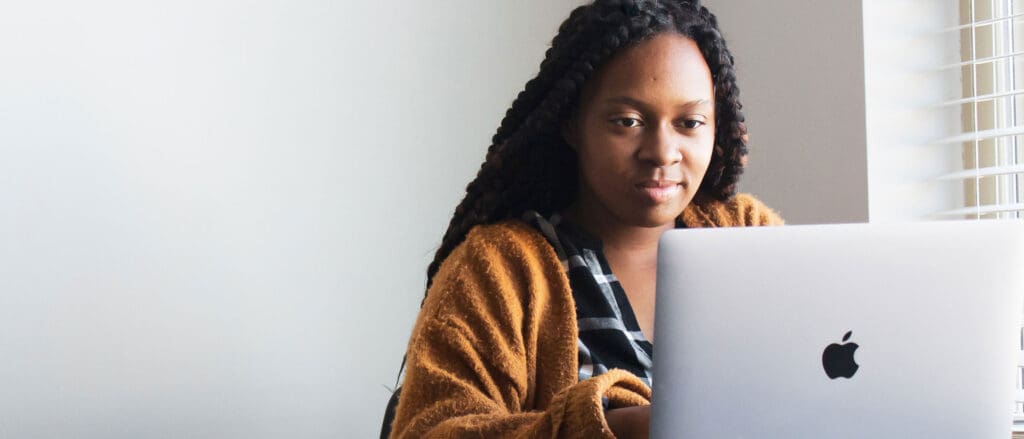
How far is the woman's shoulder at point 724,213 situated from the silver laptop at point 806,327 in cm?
53

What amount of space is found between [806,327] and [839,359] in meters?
0.03

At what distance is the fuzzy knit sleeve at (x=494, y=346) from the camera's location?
3.38ft

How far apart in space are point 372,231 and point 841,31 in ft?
2.61

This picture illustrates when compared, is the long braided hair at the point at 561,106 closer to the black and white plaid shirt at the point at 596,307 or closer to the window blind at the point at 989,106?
the black and white plaid shirt at the point at 596,307

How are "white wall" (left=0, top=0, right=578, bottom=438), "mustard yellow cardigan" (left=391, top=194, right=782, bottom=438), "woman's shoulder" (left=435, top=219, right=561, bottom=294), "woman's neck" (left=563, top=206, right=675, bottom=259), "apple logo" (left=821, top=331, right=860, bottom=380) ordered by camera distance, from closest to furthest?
"apple logo" (left=821, top=331, right=860, bottom=380) < "mustard yellow cardigan" (left=391, top=194, right=782, bottom=438) < "woman's shoulder" (left=435, top=219, right=561, bottom=294) < "woman's neck" (left=563, top=206, right=675, bottom=259) < "white wall" (left=0, top=0, right=578, bottom=438)

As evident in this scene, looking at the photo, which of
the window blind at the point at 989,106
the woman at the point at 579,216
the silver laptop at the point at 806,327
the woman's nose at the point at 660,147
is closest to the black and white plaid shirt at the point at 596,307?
the woman at the point at 579,216

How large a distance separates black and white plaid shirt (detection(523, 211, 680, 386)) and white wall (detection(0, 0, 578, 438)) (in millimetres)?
611

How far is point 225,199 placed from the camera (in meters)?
1.70

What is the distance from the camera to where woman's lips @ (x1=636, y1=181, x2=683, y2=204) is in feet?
3.97

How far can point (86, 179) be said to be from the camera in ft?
5.10

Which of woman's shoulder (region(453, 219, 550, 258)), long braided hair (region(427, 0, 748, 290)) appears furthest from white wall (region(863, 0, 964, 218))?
woman's shoulder (region(453, 219, 550, 258))

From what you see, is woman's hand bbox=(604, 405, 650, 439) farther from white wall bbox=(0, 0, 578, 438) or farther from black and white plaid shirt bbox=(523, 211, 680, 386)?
white wall bbox=(0, 0, 578, 438)

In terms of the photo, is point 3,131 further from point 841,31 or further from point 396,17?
point 841,31

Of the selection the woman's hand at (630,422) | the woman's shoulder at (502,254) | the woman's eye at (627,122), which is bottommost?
the woman's hand at (630,422)
